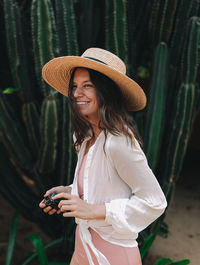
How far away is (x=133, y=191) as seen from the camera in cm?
129

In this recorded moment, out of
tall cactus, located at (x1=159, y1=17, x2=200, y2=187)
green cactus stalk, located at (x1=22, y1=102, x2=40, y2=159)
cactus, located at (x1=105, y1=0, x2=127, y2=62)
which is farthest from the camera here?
green cactus stalk, located at (x1=22, y1=102, x2=40, y2=159)

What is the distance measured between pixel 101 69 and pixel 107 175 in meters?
0.42

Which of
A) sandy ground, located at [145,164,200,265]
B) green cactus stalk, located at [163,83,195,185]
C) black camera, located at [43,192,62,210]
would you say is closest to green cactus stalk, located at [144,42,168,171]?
green cactus stalk, located at [163,83,195,185]

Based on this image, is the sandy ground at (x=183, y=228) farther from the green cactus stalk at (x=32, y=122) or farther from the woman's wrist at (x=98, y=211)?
the woman's wrist at (x=98, y=211)

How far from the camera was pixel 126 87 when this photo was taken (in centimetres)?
143

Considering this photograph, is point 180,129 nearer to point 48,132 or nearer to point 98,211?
point 48,132

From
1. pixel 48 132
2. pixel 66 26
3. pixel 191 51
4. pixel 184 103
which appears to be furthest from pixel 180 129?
pixel 66 26

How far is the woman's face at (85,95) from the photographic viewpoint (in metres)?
1.35

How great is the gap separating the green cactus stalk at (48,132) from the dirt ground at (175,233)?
1.08 m

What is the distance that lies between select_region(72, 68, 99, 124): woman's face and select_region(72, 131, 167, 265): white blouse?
0.10 metres

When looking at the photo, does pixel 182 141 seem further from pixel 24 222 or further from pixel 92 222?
pixel 24 222

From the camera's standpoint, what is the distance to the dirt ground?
317cm

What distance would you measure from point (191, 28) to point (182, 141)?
861 millimetres

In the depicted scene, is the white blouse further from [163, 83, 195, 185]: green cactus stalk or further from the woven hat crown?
[163, 83, 195, 185]: green cactus stalk
